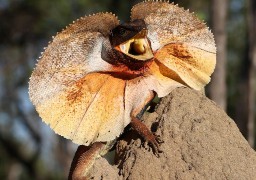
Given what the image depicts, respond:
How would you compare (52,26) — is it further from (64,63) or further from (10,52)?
(64,63)

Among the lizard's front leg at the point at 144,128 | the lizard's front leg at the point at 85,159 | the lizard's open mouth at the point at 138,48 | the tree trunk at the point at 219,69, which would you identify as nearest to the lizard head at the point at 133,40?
the lizard's open mouth at the point at 138,48

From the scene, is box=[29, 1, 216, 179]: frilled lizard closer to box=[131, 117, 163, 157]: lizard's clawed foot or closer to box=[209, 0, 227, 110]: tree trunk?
box=[131, 117, 163, 157]: lizard's clawed foot

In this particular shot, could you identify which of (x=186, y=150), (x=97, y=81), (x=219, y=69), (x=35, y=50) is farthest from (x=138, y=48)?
(x=35, y=50)

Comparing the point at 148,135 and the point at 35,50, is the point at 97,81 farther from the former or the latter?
the point at 35,50

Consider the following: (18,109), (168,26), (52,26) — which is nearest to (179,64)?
(168,26)

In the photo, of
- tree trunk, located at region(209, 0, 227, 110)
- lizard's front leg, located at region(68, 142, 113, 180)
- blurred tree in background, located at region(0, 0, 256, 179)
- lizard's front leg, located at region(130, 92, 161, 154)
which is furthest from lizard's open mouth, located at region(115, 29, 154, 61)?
blurred tree in background, located at region(0, 0, 256, 179)

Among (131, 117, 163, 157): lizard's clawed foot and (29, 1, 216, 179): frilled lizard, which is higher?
(29, 1, 216, 179): frilled lizard
